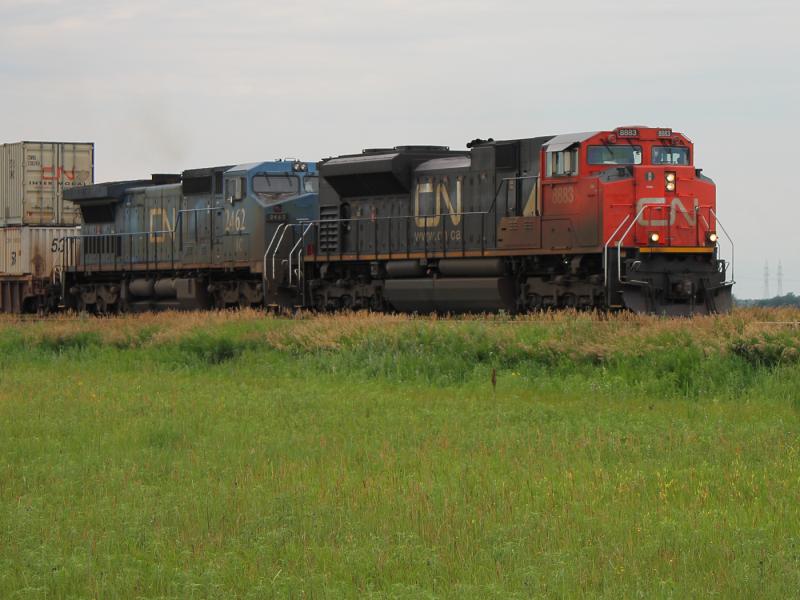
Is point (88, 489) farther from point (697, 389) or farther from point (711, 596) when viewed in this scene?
point (697, 389)

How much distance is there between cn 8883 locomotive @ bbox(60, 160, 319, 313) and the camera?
92.0 feet

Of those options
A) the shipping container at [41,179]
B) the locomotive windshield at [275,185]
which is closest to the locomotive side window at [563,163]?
the locomotive windshield at [275,185]

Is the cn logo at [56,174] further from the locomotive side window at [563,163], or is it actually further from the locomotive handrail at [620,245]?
the locomotive handrail at [620,245]

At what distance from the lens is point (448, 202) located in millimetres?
24047

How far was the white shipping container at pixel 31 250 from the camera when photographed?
33.7 meters

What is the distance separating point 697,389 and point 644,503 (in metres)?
5.94

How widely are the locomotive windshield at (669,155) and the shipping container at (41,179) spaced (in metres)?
18.7

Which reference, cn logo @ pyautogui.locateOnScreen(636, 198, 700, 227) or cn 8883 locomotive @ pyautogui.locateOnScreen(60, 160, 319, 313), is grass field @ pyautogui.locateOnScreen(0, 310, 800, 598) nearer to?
cn logo @ pyautogui.locateOnScreen(636, 198, 700, 227)

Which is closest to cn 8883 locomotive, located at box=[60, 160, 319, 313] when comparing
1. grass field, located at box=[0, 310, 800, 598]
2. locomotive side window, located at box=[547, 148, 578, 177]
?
locomotive side window, located at box=[547, 148, 578, 177]

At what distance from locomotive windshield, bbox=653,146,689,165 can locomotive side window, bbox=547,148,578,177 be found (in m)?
1.41

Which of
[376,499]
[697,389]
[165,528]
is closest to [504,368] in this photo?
[697,389]

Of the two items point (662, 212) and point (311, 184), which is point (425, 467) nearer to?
point (662, 212)

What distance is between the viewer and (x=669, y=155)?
21594mm

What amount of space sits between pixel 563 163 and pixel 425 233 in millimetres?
3845
